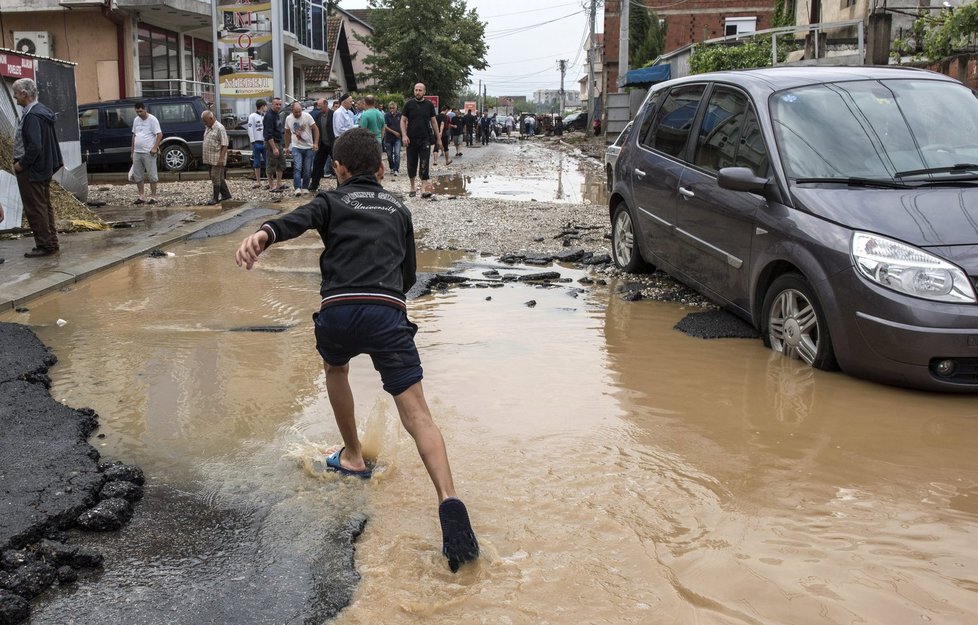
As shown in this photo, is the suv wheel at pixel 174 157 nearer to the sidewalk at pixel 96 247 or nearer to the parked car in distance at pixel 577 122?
the sidewalk at pixel 96 247

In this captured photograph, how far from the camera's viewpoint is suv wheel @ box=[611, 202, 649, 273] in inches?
322

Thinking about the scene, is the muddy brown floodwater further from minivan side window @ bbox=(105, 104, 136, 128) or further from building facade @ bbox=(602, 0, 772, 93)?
building facade @ bbox=(602, 0, 772, 93)

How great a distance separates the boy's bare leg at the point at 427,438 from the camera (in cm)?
318

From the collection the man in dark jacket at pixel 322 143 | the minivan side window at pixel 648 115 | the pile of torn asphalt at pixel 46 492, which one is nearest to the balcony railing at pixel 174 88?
the man in dark jacket at pixel 322 143

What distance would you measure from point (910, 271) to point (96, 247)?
9.04 metres

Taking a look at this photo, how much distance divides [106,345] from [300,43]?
37.0 m

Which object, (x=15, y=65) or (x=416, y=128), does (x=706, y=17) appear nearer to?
(x=416, y=128)

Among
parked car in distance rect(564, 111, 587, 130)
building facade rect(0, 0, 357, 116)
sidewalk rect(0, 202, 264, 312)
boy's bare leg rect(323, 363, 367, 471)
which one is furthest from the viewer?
parked car in distance rect(564, 111, 587, 130)

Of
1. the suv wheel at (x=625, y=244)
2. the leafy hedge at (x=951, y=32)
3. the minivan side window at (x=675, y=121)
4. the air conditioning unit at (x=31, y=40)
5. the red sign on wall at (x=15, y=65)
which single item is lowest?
the suv wheel at (x=625, y=244)

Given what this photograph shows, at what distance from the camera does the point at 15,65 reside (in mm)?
12445

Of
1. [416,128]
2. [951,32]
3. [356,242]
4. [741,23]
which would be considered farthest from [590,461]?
[741,23]

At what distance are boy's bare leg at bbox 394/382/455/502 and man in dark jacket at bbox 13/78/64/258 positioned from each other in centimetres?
777

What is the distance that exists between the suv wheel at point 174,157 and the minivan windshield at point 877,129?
17.7 metres

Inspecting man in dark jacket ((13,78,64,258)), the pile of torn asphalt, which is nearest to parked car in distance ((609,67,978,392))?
the pile of torn asphalt
